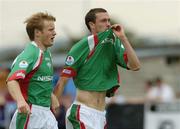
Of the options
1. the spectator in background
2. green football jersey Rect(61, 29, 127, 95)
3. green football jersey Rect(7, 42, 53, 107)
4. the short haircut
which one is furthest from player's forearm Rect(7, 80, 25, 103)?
the spectator in background

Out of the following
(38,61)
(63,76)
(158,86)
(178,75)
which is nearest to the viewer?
(38,61)

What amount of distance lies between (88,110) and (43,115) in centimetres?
63

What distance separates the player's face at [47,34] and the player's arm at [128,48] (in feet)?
2.29

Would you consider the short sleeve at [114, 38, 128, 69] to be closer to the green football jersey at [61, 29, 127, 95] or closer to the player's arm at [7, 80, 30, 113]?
the green football jersey at [61, 29, 127, 95]

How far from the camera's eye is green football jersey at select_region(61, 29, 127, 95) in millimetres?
9539

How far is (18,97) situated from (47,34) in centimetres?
99

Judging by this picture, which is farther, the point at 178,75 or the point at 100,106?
the point at 178,75

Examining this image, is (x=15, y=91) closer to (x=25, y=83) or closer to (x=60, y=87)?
(x=25, y=83)

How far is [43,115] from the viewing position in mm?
9164

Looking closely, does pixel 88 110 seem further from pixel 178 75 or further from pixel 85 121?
pixel 178 75

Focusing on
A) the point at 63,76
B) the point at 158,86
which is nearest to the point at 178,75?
the point at 158,86

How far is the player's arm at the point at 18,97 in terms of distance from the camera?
8.53 metres

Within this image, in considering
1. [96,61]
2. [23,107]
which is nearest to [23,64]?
[23,107]

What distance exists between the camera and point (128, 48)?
9.27 metres
